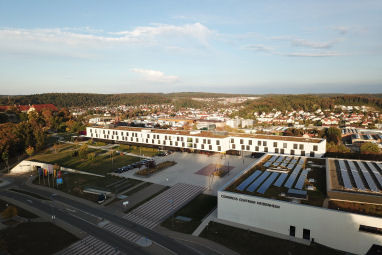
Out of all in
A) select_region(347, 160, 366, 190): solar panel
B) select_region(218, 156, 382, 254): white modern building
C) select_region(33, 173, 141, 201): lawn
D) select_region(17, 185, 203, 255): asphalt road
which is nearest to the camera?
select_region(218, 156, 382, 254): white modern building

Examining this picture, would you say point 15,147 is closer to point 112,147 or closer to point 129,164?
point 112,147

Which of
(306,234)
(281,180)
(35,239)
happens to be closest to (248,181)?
(281,180)

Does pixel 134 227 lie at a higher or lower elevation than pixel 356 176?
lower

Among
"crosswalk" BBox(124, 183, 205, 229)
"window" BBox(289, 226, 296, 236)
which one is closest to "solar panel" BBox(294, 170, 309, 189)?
"window" BBox(289, 226, 296, 236)

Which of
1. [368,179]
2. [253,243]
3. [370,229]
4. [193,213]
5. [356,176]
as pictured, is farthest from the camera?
[356,176]

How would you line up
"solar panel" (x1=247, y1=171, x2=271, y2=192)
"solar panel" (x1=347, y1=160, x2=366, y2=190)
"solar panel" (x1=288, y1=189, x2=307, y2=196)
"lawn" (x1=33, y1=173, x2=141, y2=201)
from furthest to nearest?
"lawn" (x1=33, y1=173, x2=141, y2=201)
"solar panel" (x1=247, y1=171, x2=271, y2=192)
"solar panel" (x1=347, y1=160, x2=366, y2=190)
"solar panel" (x1=288, y1=189, x2=307, y2=196)

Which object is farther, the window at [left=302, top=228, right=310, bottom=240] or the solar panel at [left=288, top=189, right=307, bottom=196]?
the solar panel at [left=288, top=189, right=307, bottom=196]

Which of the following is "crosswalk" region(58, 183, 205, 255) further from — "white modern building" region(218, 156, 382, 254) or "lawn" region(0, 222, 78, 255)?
"white modern building" region(218, 156, 382, 254)

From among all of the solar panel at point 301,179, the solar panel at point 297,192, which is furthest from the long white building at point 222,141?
the solar panel at point 297,192

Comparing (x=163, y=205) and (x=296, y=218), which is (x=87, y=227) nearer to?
(x=163, y=205)
